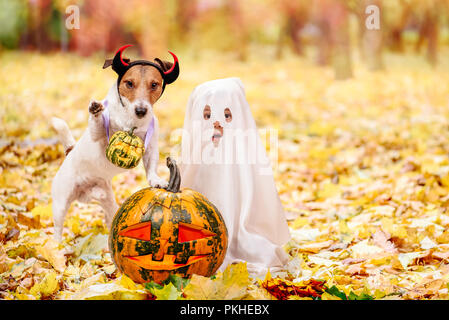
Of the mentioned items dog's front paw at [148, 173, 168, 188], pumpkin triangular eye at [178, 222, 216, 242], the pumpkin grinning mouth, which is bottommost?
the pumpkin grinning mouth

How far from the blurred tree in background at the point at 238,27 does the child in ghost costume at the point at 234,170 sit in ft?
21.6

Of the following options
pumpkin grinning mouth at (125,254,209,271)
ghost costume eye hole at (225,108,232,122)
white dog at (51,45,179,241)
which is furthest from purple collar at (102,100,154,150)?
pumpkin grinning mouth at (125,254,209,271)

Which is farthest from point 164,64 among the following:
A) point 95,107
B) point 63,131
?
point 63,131

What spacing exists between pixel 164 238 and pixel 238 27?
8596 millimetres

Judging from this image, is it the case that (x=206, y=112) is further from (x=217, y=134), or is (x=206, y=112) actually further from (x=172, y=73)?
(x=172, y=73)

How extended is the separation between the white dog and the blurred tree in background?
6.40m

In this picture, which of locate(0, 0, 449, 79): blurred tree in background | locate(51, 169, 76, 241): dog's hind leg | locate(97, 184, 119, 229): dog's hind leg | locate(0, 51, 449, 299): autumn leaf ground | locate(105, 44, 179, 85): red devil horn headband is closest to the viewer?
locate(0, 51, 449, 299): autumn leaf ground

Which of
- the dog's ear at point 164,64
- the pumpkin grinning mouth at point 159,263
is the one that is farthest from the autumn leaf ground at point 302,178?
the dog's ear at point 164,64

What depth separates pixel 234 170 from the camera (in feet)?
10.8

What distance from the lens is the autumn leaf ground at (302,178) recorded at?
285 centimetres

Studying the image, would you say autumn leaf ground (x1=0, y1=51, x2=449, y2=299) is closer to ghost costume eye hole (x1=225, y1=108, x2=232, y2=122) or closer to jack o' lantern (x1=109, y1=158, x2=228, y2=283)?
jack o' lantern (x1=109, y1=158, x2=228, y2=283)

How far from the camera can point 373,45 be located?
34.9ft

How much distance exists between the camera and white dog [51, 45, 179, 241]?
2986 mm
